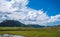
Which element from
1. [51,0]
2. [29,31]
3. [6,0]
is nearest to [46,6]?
[51,0]

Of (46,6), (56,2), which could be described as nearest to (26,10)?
(46,6)

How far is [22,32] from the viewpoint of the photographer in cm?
416

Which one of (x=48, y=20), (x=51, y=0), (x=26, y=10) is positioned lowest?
(x=48, y=20)

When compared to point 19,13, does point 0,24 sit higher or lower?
lower

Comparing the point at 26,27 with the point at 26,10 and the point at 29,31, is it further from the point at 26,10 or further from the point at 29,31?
the point at 26,10

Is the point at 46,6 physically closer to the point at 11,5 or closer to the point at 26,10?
the point at 26,10

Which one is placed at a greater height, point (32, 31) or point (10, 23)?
point (10, 23)

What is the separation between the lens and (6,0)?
14.0ft

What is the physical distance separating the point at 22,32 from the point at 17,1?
0.82 meters

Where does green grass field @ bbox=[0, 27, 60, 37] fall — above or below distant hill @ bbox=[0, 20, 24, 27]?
below

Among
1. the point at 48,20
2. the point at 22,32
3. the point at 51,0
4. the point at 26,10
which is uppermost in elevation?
the point at 51,0

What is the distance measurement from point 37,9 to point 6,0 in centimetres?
84

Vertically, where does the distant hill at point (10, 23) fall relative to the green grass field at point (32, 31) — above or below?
above

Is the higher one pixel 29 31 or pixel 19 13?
pixel 19 13
